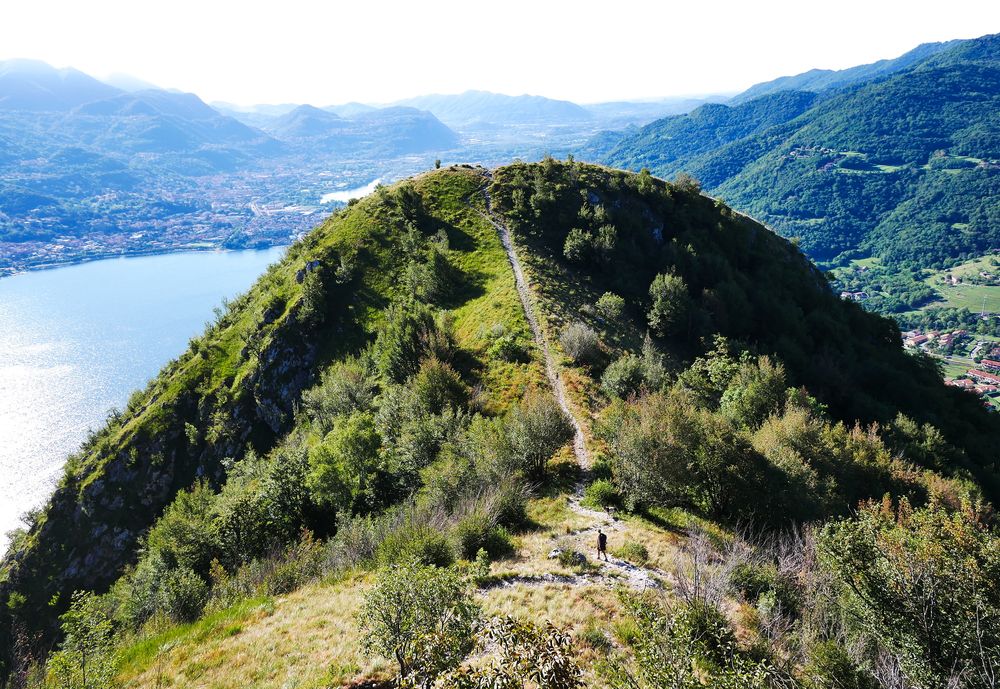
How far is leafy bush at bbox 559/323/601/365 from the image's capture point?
46.0 metres

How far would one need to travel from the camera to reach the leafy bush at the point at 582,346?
→ 46000 mm

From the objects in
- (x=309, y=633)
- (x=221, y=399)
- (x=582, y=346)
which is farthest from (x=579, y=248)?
(x=309, y=633)

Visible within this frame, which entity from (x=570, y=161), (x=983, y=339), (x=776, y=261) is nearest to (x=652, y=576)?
(x=776, y=261)

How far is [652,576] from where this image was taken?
20.1 m

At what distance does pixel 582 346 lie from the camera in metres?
46.1

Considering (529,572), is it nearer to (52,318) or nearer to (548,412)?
(548,412)

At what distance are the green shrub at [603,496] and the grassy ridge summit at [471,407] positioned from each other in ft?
1.78

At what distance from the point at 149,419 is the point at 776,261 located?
9664 cm

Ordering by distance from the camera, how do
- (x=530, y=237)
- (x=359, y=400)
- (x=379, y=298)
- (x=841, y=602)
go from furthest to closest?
(x=530, y=237)
(x=379, y=298)
(x=359, y=400)
(x=841, y=602)

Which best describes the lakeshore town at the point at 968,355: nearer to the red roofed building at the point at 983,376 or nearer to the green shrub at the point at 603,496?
the red roofed building at the point at 983,376

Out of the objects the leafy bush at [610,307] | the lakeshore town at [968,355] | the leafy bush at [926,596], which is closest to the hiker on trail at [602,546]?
the leafy bush at [926,596]

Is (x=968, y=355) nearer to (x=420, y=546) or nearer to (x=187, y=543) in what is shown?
(x=420, y=546)

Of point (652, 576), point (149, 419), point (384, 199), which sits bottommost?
point (149, 419)

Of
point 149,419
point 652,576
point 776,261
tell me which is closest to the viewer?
point 652,576
